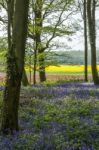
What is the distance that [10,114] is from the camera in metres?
11.8

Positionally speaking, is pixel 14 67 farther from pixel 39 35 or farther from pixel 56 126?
pixel 39 35

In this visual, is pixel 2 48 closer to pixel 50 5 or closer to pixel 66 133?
pixel 50 5

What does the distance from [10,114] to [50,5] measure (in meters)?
28.8

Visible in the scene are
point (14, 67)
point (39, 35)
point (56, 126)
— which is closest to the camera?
point (14, 67)

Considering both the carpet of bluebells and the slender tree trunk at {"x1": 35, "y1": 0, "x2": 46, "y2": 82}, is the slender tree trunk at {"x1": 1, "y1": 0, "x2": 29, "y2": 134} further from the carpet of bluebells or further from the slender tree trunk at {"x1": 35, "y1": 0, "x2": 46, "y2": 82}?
the slender tree trunk at {"x1": 35, "y1": 0, "x2": 46, "y2": 82}

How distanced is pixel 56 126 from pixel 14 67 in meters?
2.04

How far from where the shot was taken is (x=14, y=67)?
11.7 metres

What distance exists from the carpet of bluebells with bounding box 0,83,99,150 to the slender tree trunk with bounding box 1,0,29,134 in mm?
492

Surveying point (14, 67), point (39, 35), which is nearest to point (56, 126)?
point (14, 67)

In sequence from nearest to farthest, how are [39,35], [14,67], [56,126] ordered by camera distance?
1. [14,67]
2. [56,126]
3. [39,35]

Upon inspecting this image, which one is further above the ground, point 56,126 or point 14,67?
point 14,67

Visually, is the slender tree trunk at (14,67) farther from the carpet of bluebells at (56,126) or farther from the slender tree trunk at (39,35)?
the slender tree trunk at (39,35)

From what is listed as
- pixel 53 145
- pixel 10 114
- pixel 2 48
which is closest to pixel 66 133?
pixel 53 145

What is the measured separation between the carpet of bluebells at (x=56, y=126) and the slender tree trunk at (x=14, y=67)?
19.4 inches
